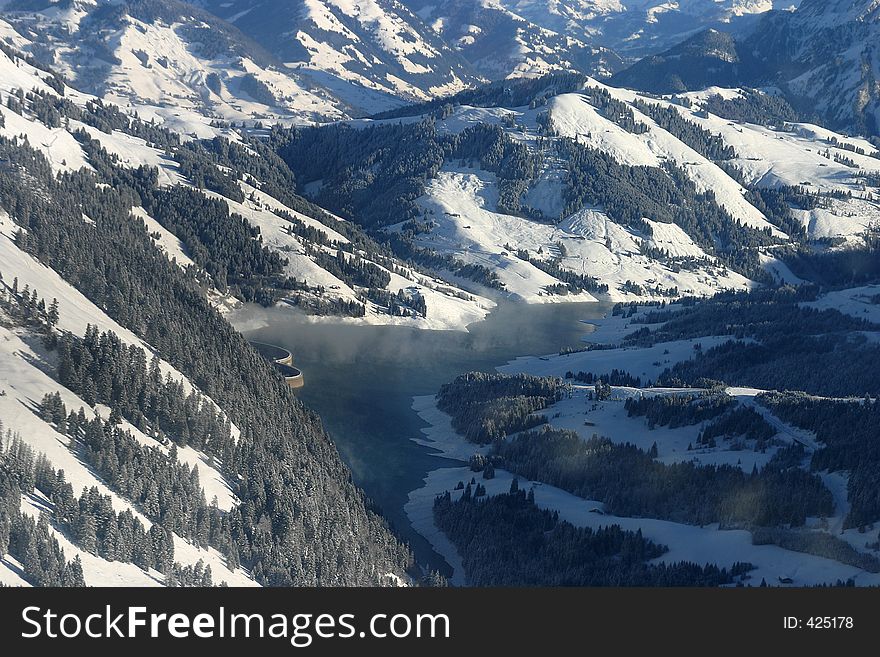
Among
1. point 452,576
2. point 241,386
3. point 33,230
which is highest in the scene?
point 33,230

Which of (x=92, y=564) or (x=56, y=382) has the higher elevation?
(x=56, y=382)

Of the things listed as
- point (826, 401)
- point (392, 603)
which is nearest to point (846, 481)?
point (826, 401)

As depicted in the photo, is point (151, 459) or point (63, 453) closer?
point (63, 453)

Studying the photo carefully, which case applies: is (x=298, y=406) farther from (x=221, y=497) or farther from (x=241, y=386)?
(x=221, y=497)

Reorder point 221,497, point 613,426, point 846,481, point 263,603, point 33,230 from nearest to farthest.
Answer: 1. point 263,603
2. point 221,497
3. point 846,481
4. point 613,426
5. point 33,230

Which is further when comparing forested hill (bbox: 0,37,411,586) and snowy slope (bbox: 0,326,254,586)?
forested hill (bbox: 0,37,411,586)

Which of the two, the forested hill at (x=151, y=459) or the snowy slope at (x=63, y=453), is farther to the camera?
the forested hill at (x=151, y=459)

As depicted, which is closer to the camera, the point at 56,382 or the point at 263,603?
the point at 263,603

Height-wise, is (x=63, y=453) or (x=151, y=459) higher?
(x=63, y=453)

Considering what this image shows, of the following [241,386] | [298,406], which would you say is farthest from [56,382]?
[298,406]

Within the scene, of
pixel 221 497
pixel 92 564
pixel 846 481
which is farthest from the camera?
pixel 846 481
